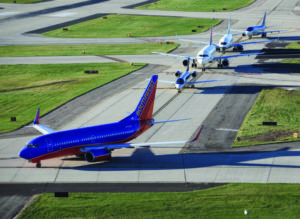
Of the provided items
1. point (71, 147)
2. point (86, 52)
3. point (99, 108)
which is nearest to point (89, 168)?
point (71, 147)

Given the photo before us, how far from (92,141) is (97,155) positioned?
201 cm

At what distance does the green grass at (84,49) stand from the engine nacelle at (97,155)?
239 feet

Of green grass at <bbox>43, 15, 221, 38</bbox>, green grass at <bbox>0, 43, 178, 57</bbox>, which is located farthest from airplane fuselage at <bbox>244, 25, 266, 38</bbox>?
green grass at <bbox>0, 43, 178, 57</bbox>

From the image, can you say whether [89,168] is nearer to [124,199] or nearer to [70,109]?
[124,199]

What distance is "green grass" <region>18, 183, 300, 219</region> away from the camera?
145ft

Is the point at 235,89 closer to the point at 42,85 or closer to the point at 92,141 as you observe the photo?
the point at 42,85

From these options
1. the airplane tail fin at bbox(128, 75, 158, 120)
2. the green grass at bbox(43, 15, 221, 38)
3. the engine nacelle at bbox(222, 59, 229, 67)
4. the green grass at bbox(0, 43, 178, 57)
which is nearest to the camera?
the airplane tail fin at bbox(128, 75, 158, 120)

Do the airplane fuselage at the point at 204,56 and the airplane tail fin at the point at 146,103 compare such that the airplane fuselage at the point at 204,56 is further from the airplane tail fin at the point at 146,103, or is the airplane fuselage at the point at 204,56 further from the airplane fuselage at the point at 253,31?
the airplane tail fin at the point at 146,103

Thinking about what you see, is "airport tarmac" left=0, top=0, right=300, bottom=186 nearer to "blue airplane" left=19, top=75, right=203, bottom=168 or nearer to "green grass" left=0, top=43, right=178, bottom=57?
"blue airplane" left=19, top=75, right=203, bottom=168

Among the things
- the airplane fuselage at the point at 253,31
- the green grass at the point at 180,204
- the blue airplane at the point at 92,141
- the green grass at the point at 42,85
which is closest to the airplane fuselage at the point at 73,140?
the blue airplane at the point at 92,141

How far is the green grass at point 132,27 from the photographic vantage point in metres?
152

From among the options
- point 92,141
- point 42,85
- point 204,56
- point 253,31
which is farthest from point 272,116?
point 253,31

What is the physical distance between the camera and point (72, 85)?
96625 mm

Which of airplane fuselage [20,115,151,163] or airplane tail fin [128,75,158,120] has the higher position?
airplane tail fin [128,75,158,120]
